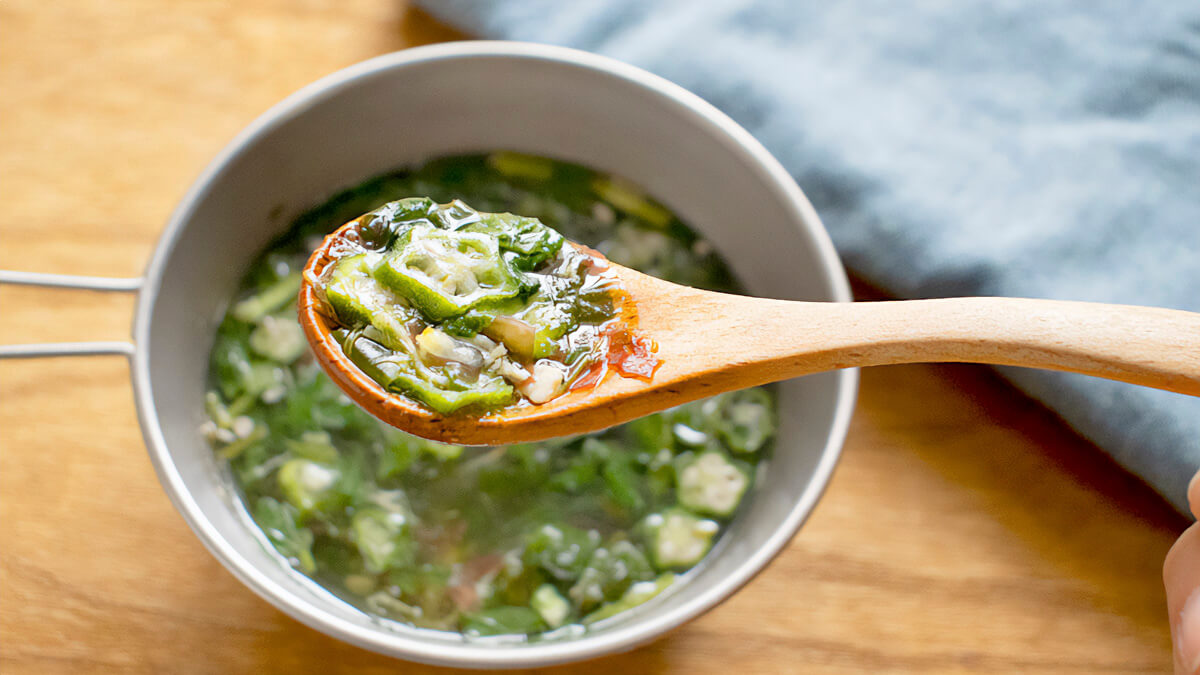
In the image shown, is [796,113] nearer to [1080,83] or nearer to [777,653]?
[1080,83]

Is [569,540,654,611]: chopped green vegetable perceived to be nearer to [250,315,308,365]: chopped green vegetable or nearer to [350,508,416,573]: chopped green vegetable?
[350,508,416,573]: chopped green vegetable

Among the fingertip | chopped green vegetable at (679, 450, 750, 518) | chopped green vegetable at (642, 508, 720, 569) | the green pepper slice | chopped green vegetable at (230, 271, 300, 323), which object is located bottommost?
chopped green vegetable at (230, 271, 300, 323)

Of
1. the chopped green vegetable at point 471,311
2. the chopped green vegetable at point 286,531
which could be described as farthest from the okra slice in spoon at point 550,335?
the chopped green vegetable at point 286,531

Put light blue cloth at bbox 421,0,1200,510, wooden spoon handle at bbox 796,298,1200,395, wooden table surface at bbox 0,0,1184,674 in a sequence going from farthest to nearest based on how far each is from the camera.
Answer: light blue cloth at bbox 421,0,1200,510 < wooden table surface at bbox 0,0,1184,674 < wooden spoon handle at bbox 796,298,1200,395

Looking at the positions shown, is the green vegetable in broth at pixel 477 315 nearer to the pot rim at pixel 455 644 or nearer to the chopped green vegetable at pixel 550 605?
the pot rim at pixel 455 644

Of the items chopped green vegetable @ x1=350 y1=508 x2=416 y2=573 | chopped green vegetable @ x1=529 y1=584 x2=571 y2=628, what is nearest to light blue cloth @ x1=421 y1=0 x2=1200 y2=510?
chopped green vegetable @ x1=529 y1=584 x2=571 y2=628

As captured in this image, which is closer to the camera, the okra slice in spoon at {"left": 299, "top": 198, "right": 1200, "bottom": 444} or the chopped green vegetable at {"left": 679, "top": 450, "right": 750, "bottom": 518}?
the okra slice in spoon at {"left": 299, "top": 198, "right": 1200, "bottom": 444}

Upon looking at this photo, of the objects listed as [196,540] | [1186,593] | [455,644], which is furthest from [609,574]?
[1186,593]

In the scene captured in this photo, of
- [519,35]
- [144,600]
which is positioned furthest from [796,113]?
[144,600]
